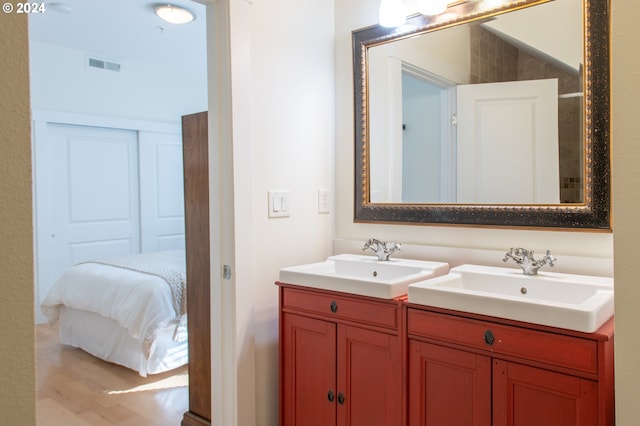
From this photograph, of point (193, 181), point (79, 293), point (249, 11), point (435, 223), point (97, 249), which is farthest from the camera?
point (97, 249)

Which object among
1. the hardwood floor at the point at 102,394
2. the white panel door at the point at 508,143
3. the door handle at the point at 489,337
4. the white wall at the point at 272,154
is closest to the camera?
the door handle at the point at 489,337

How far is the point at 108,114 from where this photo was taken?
4.82 meters

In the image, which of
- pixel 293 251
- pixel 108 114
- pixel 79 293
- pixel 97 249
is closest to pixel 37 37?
pixel 108 114

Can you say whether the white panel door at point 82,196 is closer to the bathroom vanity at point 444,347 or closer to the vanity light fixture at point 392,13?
the bathroom vanity at point 444,347

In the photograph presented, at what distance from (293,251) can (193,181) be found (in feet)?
2.03

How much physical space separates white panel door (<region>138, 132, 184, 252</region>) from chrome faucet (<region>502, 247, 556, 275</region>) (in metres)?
4.41

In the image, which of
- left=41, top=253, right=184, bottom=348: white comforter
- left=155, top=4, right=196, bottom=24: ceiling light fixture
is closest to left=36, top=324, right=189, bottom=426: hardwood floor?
left=41, top=253, right=184, bottom=348: white comforter

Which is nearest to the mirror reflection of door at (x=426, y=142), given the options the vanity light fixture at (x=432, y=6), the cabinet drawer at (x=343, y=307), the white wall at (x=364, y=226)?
the white wall at (x=364, y=226)

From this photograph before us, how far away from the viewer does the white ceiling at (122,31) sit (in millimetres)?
3391

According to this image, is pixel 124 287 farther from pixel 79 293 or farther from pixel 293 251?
pixel 293 251

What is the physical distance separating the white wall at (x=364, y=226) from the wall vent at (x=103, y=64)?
11.2 feet

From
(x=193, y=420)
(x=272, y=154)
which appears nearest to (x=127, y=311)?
(x=193, y=420)

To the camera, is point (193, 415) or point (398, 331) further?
point (193, 415)

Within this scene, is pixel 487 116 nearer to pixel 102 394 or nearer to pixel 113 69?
pixel 102 394
